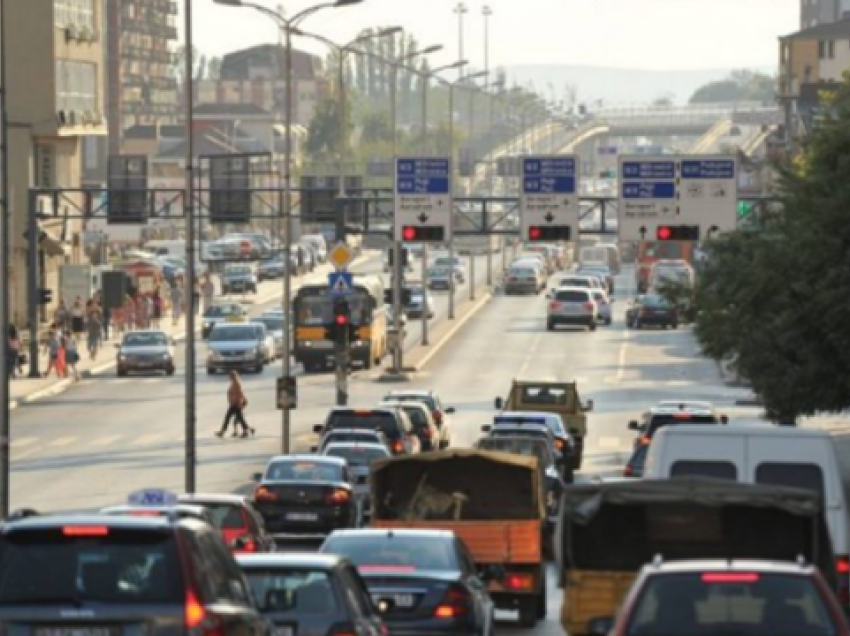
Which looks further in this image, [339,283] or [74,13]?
[74,13]

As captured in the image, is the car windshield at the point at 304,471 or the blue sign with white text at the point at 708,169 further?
the blue sign with white text at the point at 708,169

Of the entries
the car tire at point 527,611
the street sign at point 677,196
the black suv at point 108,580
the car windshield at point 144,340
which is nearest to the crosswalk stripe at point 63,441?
the street sign at point 677,196

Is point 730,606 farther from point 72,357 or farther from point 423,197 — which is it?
point 72,357

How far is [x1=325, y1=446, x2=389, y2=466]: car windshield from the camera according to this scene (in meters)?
45.1

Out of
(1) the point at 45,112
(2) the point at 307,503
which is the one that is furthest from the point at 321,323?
(2) the point at 307,503

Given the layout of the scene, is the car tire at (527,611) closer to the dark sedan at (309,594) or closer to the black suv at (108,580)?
the dark sedan at (309,594)

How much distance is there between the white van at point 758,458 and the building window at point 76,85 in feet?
256

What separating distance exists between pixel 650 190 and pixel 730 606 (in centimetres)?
5414

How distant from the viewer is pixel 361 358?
Result: 8775 cm

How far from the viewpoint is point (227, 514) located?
31141 mm

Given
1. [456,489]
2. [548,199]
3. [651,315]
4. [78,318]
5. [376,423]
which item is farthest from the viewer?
[651,315]

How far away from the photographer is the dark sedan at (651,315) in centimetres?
10888

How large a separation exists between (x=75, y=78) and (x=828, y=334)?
2396 inches

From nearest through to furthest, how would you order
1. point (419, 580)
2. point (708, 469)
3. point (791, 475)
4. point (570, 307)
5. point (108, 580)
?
1. point (108, 580)
2. point (419, 580)
3. point (791, 475)
4. point (708, 469)
5. point (570, 307)
